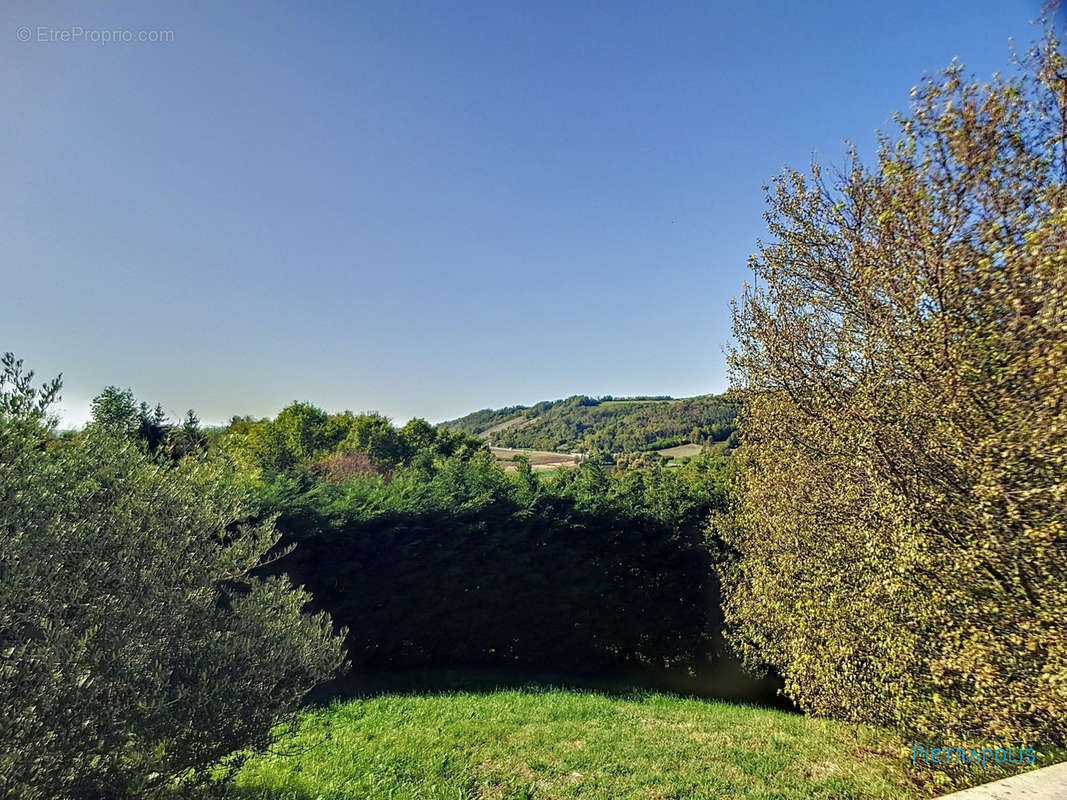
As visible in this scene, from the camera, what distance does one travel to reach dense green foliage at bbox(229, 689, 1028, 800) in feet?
16.5

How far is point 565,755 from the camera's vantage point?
5855mm

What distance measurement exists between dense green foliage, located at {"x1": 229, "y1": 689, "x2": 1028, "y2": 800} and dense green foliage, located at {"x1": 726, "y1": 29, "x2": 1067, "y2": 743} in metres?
0.66

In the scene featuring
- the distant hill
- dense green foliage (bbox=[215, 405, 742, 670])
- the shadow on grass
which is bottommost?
the shadow on grass

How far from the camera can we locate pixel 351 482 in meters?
10.6

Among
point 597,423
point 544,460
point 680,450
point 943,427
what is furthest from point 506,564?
point 597,423

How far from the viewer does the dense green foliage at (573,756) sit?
5031mm

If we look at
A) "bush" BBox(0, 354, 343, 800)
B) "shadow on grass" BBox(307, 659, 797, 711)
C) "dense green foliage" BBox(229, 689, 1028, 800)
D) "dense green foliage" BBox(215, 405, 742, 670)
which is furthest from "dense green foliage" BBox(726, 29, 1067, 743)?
"bush" BBox(0, 354, 343, 800)

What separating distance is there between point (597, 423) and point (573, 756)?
65.8 m

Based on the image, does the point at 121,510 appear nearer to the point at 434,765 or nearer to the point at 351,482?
the point at 434,765

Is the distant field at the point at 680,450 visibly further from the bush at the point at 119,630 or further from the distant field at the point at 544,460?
the bush at the point at 119,630

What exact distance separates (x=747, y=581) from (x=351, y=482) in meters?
7.93

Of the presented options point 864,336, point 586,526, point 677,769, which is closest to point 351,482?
point 586,526

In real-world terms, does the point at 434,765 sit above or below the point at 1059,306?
below

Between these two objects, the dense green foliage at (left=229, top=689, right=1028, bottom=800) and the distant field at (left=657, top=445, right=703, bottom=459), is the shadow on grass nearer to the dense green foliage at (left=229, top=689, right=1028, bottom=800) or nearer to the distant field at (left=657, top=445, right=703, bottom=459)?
the dense green foliage at (left=229, top=689, right=1028, bottom=800)
